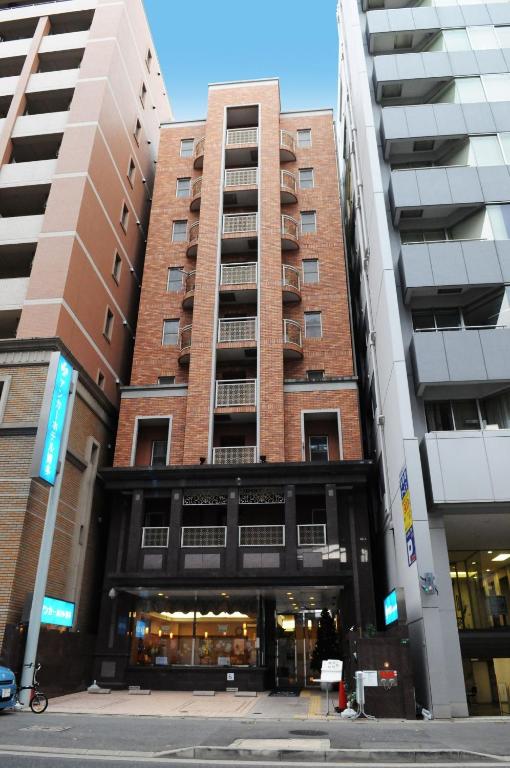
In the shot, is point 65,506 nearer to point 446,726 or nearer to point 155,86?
point 446,726

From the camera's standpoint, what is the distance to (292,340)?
98.5 ft

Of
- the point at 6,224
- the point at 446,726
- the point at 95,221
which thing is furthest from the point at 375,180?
the point at 446,726

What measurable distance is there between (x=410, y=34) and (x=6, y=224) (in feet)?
73.4

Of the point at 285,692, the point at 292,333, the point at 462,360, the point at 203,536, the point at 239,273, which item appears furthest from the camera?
the point at 239,273

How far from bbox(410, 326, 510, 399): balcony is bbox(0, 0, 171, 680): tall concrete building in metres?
14.7

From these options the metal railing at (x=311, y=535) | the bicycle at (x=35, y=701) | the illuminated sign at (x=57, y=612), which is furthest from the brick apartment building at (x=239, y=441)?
the bicycle at (x=35, y=701)

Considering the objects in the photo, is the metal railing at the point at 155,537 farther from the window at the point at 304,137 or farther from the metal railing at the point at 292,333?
the window at the point at 304,137

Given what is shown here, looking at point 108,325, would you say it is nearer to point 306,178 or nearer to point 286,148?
point 306,178

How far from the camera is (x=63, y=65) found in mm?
36219

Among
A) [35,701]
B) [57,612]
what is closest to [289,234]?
[57,612]

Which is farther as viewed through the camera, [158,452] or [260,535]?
[158,452]

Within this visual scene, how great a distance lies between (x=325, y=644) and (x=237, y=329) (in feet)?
50.4

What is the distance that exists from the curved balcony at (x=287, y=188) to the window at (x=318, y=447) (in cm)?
1509

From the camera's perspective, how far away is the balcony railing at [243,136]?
118ft
